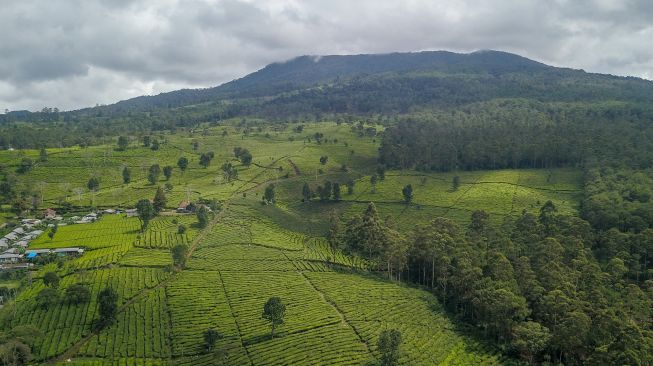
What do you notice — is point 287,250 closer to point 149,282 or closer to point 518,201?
point 149,282

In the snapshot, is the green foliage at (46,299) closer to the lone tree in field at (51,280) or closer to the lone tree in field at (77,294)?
the lone tree in field at (77,294)

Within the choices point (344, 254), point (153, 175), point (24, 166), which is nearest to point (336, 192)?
point (344, 254)

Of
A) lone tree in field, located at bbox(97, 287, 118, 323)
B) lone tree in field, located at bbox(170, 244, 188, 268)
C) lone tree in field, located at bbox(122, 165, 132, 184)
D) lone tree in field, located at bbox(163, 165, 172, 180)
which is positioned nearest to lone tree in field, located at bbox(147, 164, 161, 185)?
lone tree in field, located at bbox(163, 165, 172, 180)

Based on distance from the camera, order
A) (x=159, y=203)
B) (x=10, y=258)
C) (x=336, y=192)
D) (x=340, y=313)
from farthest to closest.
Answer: (x=336, y=192) < (x=159, y=203) < (x=10, y=258) < (x=340, y=313)

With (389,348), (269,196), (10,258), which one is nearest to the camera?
(389,348)

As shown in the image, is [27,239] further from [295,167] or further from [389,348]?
[389,348]

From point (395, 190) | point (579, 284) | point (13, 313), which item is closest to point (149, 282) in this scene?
point (13, 313)
